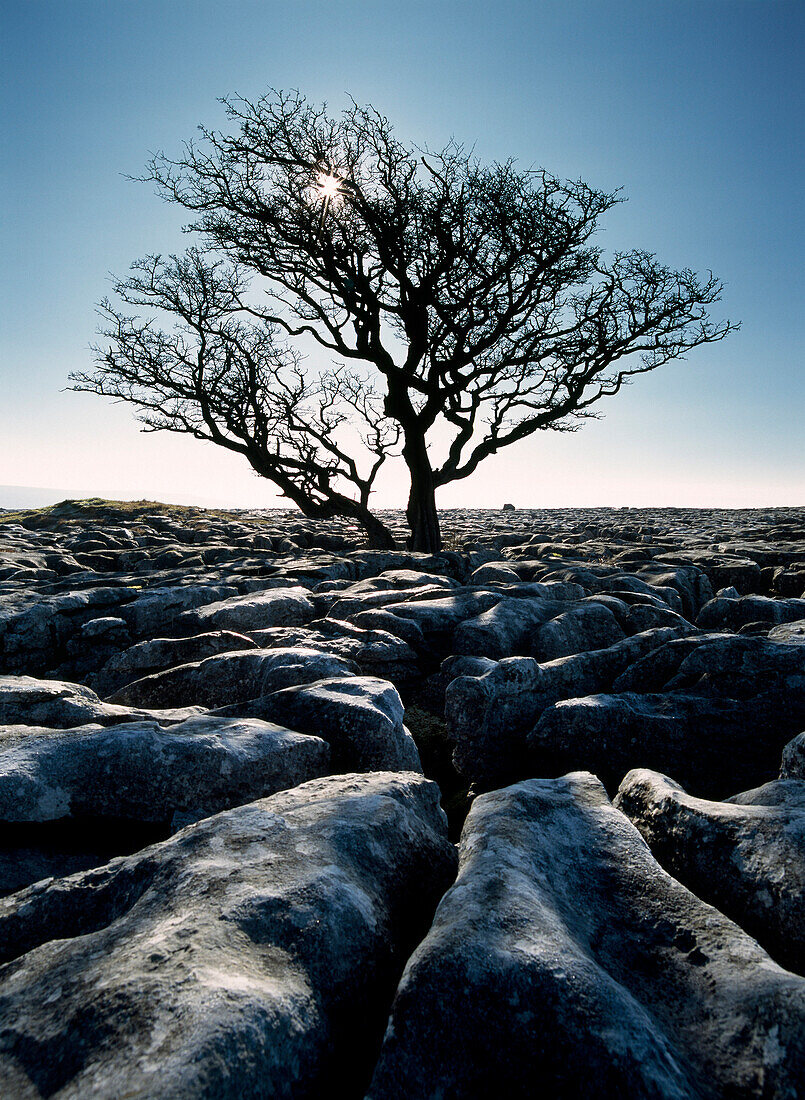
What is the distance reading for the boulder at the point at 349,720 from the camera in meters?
3.41

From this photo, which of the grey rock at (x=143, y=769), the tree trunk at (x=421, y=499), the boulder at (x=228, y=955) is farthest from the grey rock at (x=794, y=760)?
the tree trunk at (x=421, y=499)

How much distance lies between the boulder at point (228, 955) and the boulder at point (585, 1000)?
0.22 m

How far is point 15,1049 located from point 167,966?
→ 36cm

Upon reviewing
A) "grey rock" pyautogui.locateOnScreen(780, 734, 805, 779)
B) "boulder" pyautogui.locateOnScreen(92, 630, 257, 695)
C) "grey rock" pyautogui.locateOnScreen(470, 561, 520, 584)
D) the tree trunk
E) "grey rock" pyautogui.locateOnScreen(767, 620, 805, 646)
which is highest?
the tree trunk

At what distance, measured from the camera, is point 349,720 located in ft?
11.5

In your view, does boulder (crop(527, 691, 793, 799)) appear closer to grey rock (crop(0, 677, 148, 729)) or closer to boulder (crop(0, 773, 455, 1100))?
boulder (crop(0, 773, 455, 1100))

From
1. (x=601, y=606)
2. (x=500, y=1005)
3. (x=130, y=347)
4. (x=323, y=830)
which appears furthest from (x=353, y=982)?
(x=130, y=347)

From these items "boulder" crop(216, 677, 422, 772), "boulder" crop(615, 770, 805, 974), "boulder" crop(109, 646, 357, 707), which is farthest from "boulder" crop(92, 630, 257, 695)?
"boulder" crop(615, 770, 805, 974)

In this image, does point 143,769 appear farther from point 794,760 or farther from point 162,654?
point 794,760

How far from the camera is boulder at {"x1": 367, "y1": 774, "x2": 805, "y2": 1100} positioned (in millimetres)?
1389

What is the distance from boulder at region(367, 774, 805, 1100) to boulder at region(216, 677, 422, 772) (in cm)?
139

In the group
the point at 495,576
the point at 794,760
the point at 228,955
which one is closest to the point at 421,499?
the point at 495,576

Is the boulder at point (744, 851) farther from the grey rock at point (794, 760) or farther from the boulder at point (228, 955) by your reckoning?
the boulder at point (228, 955)

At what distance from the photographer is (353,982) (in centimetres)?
172
